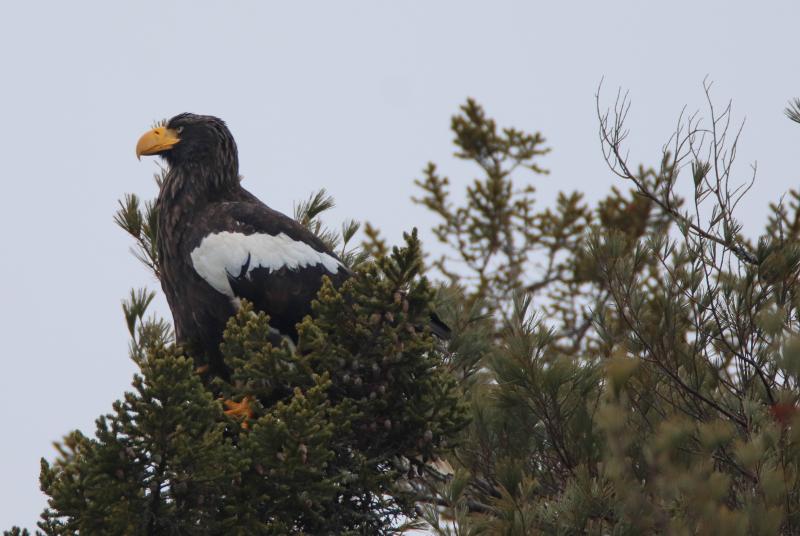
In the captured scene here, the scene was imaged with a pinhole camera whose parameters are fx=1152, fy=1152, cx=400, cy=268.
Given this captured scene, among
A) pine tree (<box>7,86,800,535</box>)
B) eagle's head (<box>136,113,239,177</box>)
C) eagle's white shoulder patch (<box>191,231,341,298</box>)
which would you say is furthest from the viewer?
eagle's head (<box>136,113,239,177</box>)

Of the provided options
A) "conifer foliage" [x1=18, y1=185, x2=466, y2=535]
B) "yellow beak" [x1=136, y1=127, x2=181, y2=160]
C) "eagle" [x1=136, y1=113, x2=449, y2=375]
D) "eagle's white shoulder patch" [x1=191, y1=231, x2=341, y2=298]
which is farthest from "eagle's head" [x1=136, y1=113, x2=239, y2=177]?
"conifer foliage" [x1=18, y1=185, x2=466, y2=535]

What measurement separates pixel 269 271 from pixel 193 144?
1407 mm

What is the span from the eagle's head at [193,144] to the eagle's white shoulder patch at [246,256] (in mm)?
937

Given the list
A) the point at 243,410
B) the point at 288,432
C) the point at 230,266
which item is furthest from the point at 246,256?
the point at 288,432

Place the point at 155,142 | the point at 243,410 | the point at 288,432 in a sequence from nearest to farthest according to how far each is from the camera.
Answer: the point at 288,432 < the point at 243,410 < the point at 155,142

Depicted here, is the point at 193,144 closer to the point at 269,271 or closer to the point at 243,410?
the point at 269,271

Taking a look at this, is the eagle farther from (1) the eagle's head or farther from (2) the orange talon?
(2) the orange talon

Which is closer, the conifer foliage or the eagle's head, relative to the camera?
the conifer foliage

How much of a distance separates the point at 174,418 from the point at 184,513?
0.42 metres

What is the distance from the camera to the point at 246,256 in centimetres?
612

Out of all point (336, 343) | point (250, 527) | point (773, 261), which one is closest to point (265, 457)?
point (250, 527)

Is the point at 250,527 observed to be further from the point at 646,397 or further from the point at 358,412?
the point at 646,397

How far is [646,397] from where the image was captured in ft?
19.1

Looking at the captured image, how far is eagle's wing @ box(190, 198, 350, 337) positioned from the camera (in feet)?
20.1
